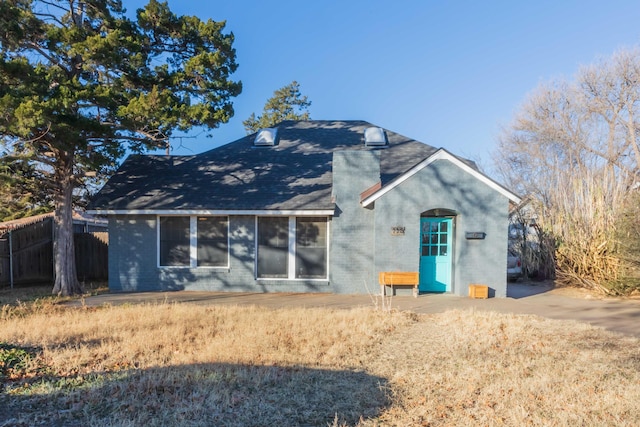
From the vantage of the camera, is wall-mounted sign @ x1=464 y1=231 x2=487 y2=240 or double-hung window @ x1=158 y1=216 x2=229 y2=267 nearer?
wall-mounted sign @ x1=464 y1=231 x2=487 y2=240

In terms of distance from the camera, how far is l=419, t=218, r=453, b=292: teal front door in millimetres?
11695

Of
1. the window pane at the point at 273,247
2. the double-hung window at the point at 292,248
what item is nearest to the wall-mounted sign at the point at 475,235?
the double-hung window at the point at 292,248

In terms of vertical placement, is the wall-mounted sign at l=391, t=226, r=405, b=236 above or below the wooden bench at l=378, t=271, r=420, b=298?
above

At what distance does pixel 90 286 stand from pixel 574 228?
1696 cm

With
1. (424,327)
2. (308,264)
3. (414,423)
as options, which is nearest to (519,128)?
(308,264)

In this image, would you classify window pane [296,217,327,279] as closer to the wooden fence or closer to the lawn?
the lawn

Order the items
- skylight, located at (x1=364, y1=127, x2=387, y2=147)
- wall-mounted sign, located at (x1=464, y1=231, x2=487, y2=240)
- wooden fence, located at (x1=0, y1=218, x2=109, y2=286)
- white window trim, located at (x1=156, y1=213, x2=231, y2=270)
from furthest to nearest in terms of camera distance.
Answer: skylight, located at (x1=364, y1=127, x2=387, y2=147) < wooden fence, located at (x1=0, y1=218, x2=109, y2=286) < white window trim, located at (x1=156, y1=213, x2=231, y2=270) < wall-mounted sign, located at (x1=464, y1=231, x2=487, y2=240)

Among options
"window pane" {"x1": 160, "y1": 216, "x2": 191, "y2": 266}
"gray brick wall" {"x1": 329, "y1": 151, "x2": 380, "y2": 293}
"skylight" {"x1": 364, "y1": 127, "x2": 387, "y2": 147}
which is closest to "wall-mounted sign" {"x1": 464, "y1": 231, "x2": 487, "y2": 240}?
"gray brick wall" {"x1": 329, "y1": 151, "x2": 380, "y2": 293}

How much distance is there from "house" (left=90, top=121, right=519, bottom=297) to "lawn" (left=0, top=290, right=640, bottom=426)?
11.1ft

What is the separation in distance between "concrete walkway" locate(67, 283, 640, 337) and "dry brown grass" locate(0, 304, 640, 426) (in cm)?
145

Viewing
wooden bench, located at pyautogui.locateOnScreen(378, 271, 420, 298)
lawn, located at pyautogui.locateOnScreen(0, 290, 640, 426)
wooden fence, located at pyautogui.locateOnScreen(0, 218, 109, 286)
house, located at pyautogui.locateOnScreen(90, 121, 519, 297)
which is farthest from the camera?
wooden fence, located at pyautogui.locateOnScreen(0, 218, 109, 286)

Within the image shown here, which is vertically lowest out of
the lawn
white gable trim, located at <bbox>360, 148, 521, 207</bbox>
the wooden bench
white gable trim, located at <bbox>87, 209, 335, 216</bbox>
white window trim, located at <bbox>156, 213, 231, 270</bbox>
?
the lawn

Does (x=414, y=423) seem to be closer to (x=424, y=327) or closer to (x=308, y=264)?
(x=424, y=327)

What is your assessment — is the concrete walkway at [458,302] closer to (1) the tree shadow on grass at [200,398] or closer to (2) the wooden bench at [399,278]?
(2) the wooden bench at [399,278]
